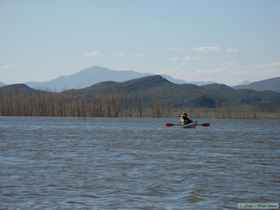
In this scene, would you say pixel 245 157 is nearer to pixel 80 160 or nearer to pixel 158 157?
pixel 158 157

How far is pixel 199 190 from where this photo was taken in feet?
95.4

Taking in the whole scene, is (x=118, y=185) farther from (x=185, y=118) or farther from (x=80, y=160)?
(x=185, y=118)

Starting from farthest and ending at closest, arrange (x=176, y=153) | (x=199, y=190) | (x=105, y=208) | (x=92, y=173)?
(x=176, y=153), (x=92, y=173), (x=199, y=190), (x=105, y=208)

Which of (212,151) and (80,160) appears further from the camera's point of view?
(212,151)

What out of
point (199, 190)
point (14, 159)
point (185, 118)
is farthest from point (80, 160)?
point (185, 118)

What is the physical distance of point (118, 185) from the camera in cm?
3012

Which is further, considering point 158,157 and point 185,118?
point 185,118

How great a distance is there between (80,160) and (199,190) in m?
16.6

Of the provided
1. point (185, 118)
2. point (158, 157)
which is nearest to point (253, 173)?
point (158, 157)

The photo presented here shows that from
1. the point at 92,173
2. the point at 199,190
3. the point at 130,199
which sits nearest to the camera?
the point at 130,199

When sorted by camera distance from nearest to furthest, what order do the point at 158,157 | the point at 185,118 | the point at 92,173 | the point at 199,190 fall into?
the point at 199,190 < the point at 92,173 < the point at 158,157 < the point at 185,118

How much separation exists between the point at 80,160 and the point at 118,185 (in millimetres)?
14153

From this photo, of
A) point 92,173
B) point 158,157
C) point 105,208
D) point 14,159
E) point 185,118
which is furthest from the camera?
point 185,118

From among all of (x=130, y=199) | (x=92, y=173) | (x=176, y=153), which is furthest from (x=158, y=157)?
(x=130, y=199)
